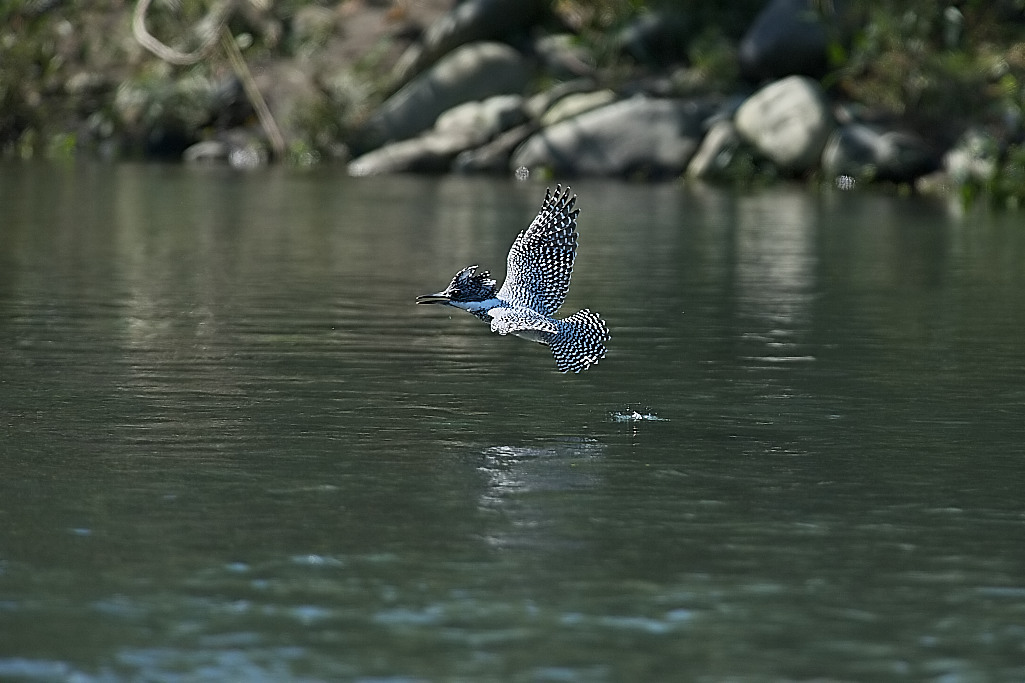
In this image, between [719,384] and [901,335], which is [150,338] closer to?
[719,384]

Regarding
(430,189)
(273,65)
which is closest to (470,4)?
(273,65)

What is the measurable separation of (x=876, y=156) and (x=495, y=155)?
10.5 metres

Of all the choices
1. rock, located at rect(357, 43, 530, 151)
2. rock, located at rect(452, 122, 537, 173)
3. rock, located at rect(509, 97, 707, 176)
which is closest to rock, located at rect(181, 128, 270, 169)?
rock, located at rect(357, 43, 530, 151)

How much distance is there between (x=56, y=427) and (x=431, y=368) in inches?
161

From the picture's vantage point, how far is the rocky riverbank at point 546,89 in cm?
4641

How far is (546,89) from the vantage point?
52.2 metres

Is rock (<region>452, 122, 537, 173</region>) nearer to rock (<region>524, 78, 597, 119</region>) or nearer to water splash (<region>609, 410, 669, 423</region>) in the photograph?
rock (<region>524, 78, 597, 119</region>)

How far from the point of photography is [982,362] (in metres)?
16.5

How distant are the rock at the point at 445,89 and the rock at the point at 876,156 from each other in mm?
10970

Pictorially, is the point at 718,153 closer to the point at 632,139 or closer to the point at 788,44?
the point at 632,139

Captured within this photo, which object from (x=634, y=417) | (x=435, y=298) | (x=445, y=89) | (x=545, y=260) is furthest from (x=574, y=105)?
(x=435, y=298)

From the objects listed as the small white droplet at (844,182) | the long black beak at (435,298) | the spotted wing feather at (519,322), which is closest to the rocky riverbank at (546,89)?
the small white droplet at (844,182)

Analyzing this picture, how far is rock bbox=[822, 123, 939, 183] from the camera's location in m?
45.2

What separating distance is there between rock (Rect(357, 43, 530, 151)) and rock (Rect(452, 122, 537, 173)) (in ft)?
7.91
